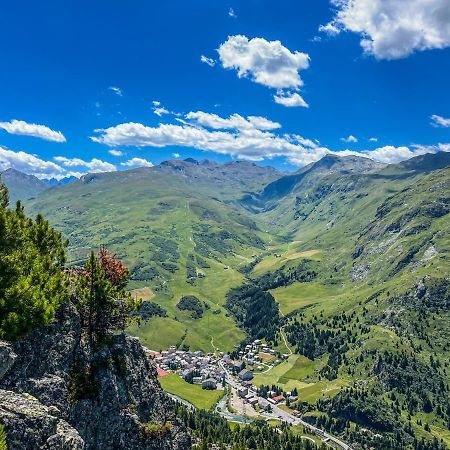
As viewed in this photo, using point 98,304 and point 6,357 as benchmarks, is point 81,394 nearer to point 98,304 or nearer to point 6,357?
point 98,304

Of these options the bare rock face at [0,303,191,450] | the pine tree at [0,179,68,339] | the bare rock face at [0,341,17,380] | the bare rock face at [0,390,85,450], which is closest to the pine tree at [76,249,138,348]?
the bare rock face at [0,303,191,450]

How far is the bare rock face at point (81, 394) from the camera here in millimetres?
48281

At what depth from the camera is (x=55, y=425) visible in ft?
161

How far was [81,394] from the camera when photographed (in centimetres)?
6569

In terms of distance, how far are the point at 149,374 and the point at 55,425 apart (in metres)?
42.4

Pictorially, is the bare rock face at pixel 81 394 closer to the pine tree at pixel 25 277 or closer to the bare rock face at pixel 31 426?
the bare rock face at pixel 31 426

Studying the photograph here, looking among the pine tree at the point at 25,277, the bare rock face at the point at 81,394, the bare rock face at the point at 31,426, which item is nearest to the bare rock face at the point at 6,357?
the bare rock face at the point at 81,394

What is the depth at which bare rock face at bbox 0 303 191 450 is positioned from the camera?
48.3 meters

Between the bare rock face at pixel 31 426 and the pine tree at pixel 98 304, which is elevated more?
the pine tree at pixel 98 304

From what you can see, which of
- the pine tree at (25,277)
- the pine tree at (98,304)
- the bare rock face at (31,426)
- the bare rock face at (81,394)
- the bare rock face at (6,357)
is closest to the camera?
the bare rock face at (31,426)

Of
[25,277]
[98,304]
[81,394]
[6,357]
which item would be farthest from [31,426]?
[98,304]

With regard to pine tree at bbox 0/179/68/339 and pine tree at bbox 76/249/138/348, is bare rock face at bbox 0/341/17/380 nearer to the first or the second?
pine tree at bbox 0/179/68/339

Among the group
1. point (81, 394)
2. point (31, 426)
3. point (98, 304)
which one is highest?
point (98, 304)

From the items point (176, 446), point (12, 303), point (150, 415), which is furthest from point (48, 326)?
point (176, 446)
